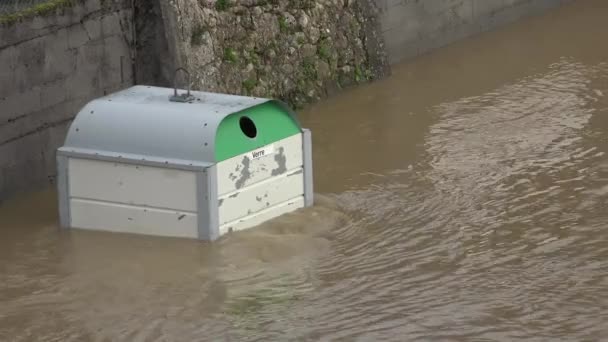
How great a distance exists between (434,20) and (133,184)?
23.5 feet

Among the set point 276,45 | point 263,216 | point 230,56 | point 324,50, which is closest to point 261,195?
point 263,216

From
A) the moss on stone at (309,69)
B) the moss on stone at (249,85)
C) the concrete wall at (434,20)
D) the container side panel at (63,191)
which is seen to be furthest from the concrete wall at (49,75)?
the concrete wall at (434,20)

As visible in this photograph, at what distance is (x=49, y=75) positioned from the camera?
1316cm

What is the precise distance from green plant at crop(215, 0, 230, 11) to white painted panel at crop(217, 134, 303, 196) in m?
3.19

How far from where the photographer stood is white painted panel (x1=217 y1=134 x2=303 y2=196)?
11375 mm

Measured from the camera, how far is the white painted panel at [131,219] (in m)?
11.5

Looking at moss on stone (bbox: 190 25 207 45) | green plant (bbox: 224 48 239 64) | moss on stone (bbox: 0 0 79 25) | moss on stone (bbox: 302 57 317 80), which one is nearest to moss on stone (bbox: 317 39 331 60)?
moss on stone (bbox: 302 57 317 80)

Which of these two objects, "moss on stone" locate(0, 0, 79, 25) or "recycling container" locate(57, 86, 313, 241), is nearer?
"recycling container" locate(57, 86, 313, 241)

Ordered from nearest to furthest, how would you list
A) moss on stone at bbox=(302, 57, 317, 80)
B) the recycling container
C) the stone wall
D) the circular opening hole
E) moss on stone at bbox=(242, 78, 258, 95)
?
the recycling container, the circular opening hole, the stone wall, moss on stone at bbox=(242, 78, 258, 95), moss on stone at bbox=(302, 57, 317, 80)

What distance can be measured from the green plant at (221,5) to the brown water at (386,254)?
139cm

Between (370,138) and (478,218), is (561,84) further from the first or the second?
(478,218)

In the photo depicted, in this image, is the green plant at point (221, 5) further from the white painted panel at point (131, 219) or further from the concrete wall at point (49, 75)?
the white painted panel at point (131, 219)

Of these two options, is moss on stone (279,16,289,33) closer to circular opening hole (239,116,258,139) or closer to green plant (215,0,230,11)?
green plant (215,0,230,11)

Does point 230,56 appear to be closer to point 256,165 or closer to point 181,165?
point 256,165
